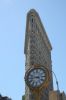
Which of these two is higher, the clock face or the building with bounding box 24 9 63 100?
the building with bounding box 24 9 63 100

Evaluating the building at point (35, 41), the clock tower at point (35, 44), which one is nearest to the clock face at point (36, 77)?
the clock tower at point (35, 44)

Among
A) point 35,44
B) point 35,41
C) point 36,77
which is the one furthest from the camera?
point 35,41

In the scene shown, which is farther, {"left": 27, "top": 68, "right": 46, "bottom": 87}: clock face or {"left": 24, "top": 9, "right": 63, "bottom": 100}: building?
{"left": 24, "top": 9, "right": 63, "bottom": 100}: building

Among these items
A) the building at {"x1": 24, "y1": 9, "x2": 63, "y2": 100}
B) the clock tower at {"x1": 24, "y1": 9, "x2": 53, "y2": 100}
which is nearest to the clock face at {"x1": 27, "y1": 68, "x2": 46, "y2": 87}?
the clock tower at {"x1": 24, "y1": 9, "x2": 53, "y2": 100}

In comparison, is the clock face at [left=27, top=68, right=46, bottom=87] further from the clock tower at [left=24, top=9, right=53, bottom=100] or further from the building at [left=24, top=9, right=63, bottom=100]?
the building at [left=24, top=9, right=63, bottom=100]

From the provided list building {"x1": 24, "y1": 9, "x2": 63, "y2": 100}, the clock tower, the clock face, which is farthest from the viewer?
building {"x1": 24, "y1": 9, "x2": 63, "y2": 100}

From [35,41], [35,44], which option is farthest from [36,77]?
[35,41]

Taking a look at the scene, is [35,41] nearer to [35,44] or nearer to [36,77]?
[35,44]

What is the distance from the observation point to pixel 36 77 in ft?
73.5

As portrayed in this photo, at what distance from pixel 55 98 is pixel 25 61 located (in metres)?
134

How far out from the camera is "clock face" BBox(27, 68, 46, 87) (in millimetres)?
22141

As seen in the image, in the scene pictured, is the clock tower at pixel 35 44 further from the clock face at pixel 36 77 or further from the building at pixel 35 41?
the clock face at pixel 36 77

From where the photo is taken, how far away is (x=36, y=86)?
2197 centimetres

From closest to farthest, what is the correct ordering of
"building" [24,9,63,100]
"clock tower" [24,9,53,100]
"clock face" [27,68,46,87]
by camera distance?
"clock face" [27,68,46,87], "clock tower" [24,9,53,100], "building" [24,9,63,100]
